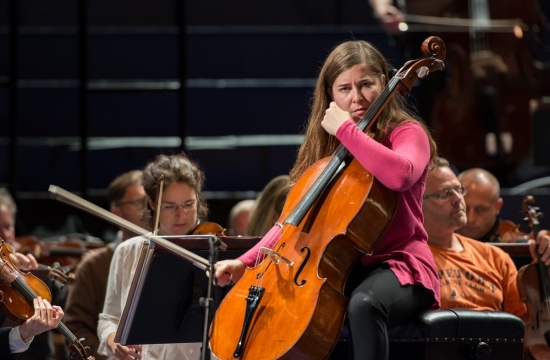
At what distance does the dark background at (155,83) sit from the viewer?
7.02m

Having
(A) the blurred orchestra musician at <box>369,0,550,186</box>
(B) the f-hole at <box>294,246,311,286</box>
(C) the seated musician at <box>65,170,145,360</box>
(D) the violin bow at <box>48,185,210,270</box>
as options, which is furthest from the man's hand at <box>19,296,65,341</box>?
(A) the blurred orchestra musician at <box>369,0,550,186</box>

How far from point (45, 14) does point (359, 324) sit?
5.24 metres

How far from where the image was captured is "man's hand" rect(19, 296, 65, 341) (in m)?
3.46

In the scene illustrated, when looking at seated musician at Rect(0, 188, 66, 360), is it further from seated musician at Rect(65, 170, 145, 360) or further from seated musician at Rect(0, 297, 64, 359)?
seated musician at Rect(0, 297, 64, 359)

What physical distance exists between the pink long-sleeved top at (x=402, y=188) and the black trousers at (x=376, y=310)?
0.04 metres

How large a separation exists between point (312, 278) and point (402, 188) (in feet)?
1.28

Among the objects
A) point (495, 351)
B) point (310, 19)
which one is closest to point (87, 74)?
point (310, 19)

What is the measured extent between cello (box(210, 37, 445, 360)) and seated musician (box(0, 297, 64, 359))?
32.1 inches

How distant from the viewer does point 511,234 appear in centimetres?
497

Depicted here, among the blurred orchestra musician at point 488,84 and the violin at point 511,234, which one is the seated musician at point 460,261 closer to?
the violin at point 511,234

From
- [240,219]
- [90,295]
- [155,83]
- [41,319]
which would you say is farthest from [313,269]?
[155,83]

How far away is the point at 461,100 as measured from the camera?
21.2 feet

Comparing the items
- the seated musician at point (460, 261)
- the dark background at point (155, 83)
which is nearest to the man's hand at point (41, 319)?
the seated musician at point (460, 261)

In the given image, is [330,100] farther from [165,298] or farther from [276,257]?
[165,298]
